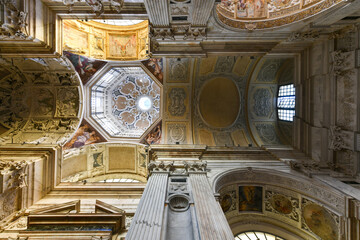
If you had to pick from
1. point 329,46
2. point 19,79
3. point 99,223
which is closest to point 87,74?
point 19,79

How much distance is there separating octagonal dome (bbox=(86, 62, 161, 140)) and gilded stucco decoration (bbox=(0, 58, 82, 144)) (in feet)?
4.65

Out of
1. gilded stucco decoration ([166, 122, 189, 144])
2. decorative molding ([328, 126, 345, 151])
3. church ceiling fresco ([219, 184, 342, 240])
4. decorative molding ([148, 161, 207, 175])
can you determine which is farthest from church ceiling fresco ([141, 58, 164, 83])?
decorative molding ([328, 126, 345, 151])

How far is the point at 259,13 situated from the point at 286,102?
608 centimetres

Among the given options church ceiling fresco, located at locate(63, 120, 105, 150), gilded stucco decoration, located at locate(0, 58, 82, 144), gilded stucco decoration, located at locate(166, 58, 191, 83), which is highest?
gilded stucco decoration, located at locate(166, 58, 191, 83)

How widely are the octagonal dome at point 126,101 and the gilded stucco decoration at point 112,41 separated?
3.53 ft

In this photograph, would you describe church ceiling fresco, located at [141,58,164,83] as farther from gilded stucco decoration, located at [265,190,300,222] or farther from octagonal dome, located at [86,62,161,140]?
gilded stucco decoration, located at [265,190,300,222]

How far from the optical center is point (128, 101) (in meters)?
14.7

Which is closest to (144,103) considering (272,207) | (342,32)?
(272,207)

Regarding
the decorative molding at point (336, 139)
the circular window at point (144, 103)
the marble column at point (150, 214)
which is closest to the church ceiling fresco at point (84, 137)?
the circular window at point (144, 103)

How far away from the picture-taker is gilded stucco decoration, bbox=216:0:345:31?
743cm

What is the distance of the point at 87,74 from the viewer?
1148 cm

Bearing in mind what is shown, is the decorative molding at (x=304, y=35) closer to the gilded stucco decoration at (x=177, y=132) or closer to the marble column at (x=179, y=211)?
the marble column at (x=179, y=211)

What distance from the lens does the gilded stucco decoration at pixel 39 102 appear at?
11086 millimetres

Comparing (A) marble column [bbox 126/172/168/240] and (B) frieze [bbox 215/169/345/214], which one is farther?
(B) frieze [bbox 215/169/345/214]
